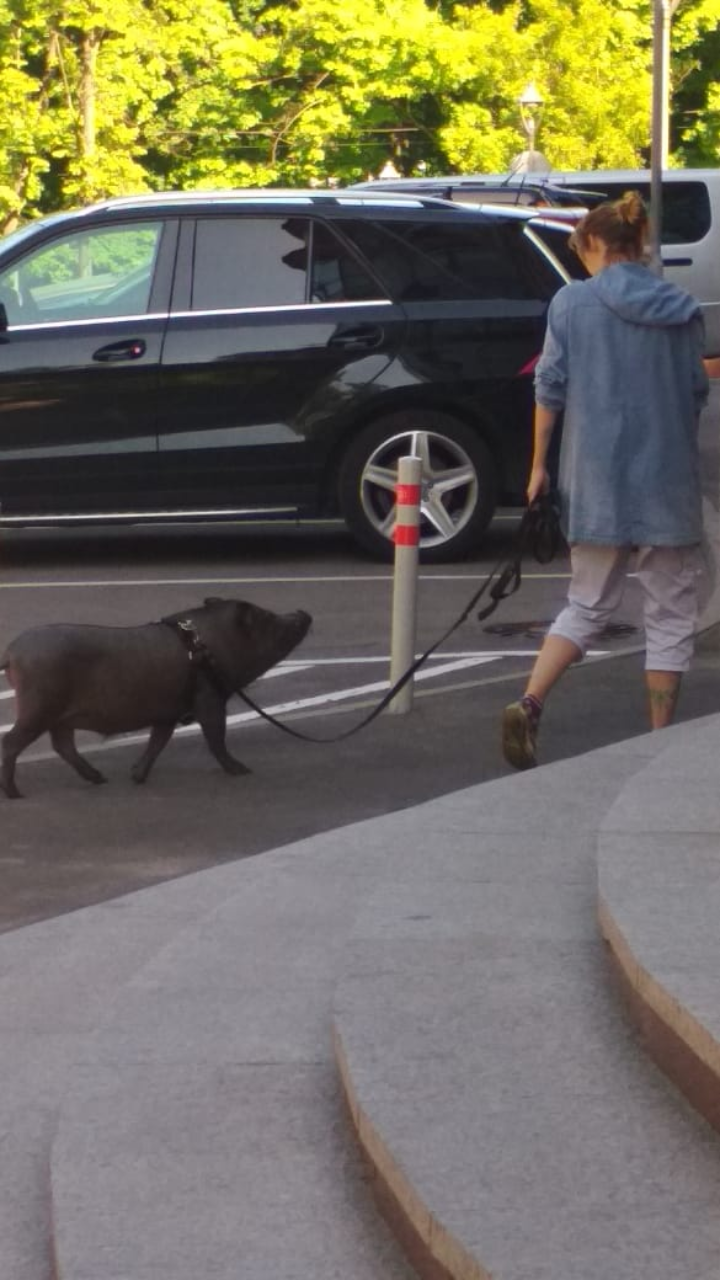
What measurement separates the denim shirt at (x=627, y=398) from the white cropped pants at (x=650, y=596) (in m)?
0.10

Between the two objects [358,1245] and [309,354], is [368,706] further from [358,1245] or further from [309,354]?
[358,1245]

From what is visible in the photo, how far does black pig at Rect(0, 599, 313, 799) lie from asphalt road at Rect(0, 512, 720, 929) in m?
0.17

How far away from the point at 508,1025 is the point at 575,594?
335cm

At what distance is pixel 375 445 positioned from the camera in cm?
1315

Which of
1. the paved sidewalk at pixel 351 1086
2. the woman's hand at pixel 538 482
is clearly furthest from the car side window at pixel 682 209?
the paved sidewalk at pixel 351 1086

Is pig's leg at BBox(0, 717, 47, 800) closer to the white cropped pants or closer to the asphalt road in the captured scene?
the asphalt road

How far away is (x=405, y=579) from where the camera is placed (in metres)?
9.22

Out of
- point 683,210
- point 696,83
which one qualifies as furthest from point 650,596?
point 696,83

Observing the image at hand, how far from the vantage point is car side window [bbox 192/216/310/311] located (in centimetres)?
1334

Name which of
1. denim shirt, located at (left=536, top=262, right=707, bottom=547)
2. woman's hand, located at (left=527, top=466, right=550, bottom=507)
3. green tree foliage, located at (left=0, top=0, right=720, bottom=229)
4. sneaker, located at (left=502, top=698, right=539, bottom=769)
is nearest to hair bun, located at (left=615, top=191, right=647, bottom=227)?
denim shirt, located at (left=536, top=262, right=707, bottom=547)

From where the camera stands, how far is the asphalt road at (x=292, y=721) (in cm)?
728

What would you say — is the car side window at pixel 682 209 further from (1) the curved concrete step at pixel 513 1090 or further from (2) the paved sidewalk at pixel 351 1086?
(1) the curved concrete step at pixel 513 1090

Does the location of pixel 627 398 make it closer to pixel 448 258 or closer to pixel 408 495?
pixel 408 495

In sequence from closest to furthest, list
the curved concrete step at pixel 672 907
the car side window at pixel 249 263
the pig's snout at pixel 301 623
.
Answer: the curved concrete step at pixel 672 907
the pig's snout at pixel 301 623
the car side window at pixel 249 263
